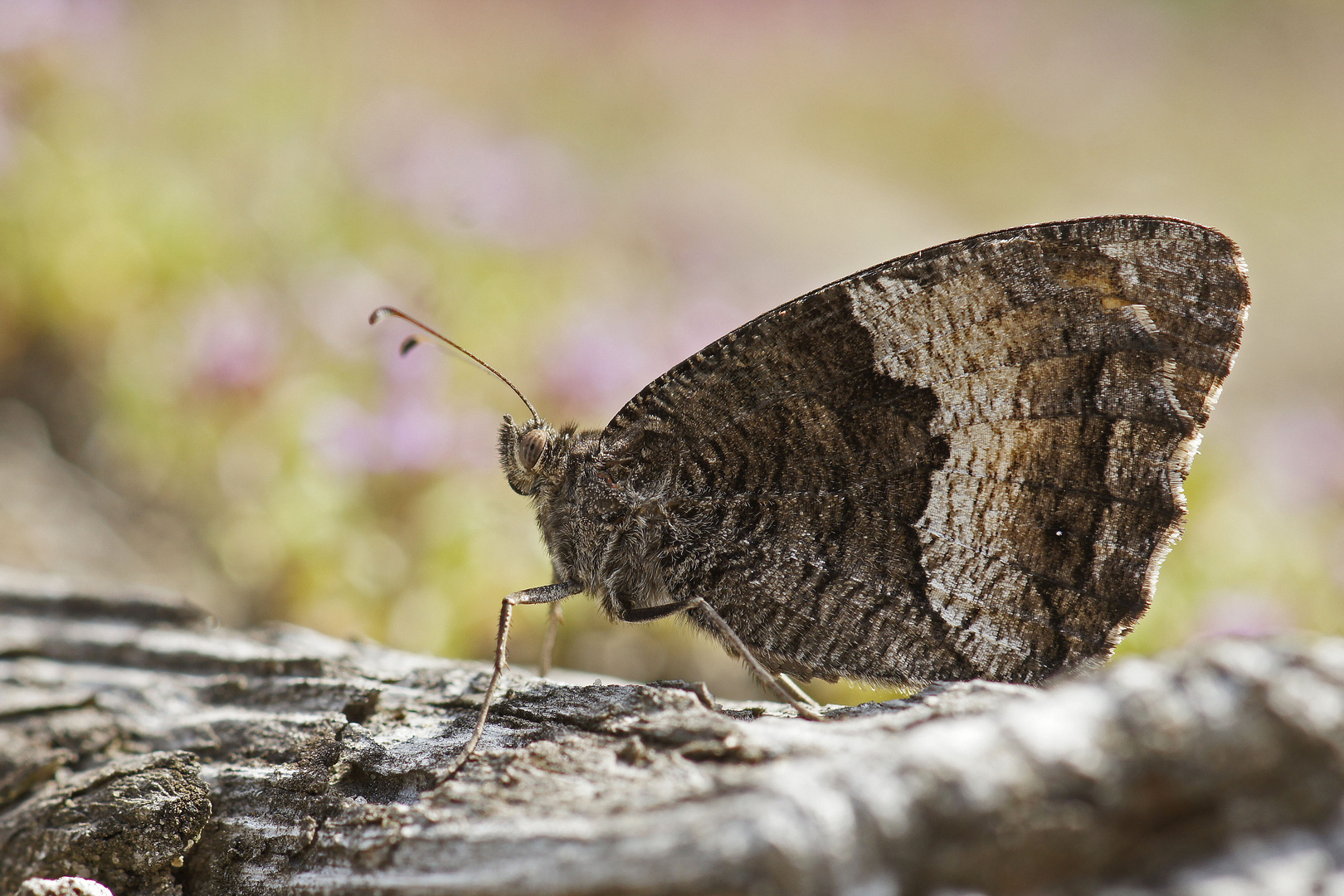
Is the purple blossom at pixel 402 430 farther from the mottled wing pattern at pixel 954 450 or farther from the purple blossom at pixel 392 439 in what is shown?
the mottled wing pattern at pixel 954 450

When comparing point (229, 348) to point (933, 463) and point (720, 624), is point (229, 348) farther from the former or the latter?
point (933, 463)

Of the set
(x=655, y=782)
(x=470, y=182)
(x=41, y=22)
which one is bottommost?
(x=655, y=782)

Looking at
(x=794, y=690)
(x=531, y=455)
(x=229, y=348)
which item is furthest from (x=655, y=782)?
(x=229, y=348)

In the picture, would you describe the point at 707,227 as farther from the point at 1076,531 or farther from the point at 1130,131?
the point at 1130,131

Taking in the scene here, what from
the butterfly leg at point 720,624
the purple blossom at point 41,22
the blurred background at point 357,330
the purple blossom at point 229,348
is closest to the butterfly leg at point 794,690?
the butterfly leg at point 720,624

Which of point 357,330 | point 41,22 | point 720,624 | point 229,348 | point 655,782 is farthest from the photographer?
point 41,22

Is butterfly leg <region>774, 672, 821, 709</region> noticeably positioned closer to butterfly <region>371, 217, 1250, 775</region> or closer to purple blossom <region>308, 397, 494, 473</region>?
butterfly <region>371, 217, 1250, 775</region>
